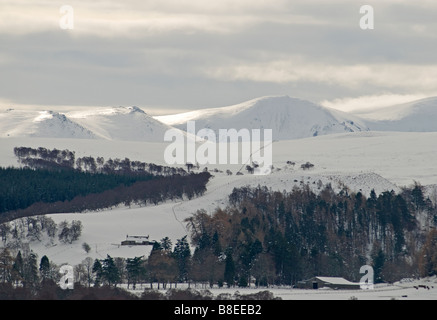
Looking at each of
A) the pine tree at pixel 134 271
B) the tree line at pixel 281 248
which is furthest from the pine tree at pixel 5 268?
the pine tree at pixel 134 271

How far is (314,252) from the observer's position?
156m

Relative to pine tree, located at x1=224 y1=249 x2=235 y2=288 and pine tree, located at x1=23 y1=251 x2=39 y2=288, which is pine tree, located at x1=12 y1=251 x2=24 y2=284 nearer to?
pine tree, located at x1=23 y1=251 x2=39 y2=288

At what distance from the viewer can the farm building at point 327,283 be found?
13679cm

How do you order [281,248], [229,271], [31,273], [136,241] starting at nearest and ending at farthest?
[31,273] → [229,271] → [281,248] → [136,241]

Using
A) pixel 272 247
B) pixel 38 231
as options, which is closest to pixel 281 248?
pixel 272 247

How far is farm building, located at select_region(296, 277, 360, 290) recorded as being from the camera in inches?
5385

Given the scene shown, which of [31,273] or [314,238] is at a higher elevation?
[314,238]

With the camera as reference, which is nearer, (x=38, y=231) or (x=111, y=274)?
(x=111, y=274)

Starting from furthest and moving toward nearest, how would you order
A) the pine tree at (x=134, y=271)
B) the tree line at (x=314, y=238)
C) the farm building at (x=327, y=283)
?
1. the tree line at (x=314, y=238)
2. the farm building at (x=327, y=283)
3. the pine tree at (x=134, y=271)

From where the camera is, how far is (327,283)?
5438 inches

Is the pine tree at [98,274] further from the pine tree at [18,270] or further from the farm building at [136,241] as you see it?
the farm building at [136,241]

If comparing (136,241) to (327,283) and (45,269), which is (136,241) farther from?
(327,283)

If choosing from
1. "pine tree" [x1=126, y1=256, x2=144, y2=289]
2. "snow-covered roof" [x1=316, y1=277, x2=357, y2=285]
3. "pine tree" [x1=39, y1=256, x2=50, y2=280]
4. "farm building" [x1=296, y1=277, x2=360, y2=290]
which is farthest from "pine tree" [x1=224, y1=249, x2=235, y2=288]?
"pine tree" [x1=39, y1=256, x2=50, y2=280]
